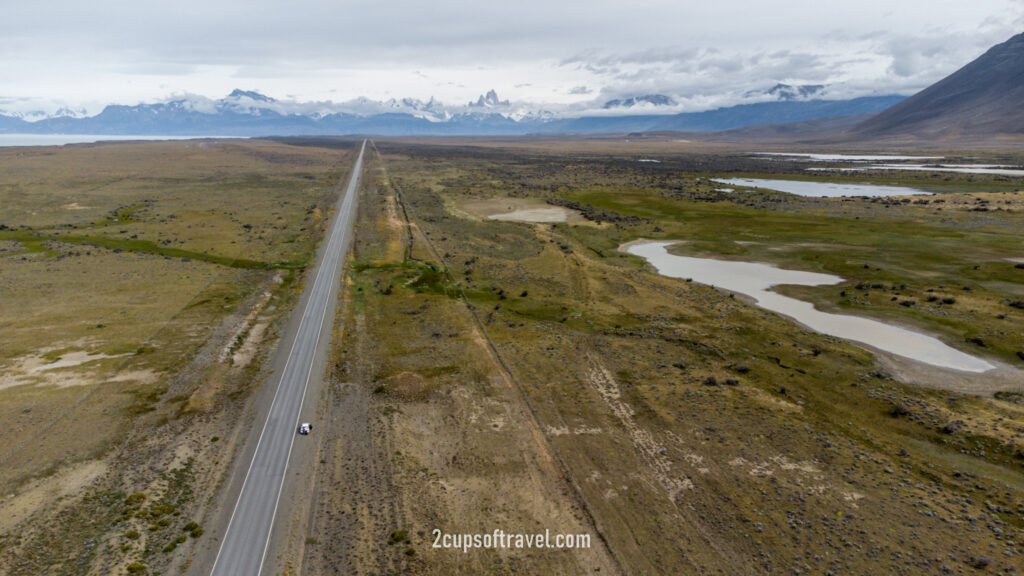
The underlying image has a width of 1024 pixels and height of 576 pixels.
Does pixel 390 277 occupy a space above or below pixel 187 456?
above

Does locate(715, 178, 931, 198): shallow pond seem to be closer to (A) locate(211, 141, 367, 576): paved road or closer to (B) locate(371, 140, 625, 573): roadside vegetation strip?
(B) locate(371, 140, 625, 573): roadside vegetation strip

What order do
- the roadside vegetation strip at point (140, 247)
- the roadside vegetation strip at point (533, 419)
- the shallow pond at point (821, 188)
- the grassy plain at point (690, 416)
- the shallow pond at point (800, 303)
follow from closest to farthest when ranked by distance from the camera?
the grassy plain at point (690, 416) → the roadside vegetation strip at point (533, 419) → the shallow pond at point (800, 303) → the roadside vegetation strip at point (140, 247) → the shallow pond at point (821, 188)

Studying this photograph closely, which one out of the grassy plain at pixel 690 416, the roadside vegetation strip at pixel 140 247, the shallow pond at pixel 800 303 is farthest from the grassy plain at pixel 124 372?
the shallow pond at pixel 800 303

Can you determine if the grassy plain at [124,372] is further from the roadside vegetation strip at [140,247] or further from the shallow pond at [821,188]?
the shallow pond at [821,188]

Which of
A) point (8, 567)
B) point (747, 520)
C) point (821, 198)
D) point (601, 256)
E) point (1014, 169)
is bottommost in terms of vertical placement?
point (8, 567)

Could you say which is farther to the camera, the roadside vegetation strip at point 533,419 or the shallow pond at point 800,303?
the shallow pond at point 800,303

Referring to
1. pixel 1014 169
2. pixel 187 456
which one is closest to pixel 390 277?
pixel 187 456

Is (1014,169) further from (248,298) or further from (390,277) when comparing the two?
(248,298)

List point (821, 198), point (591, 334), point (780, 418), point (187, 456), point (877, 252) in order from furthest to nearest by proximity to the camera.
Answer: point (821, 198)
point (877, 252)
point (591, 334)
point (780, 418)
point (187, 456)
